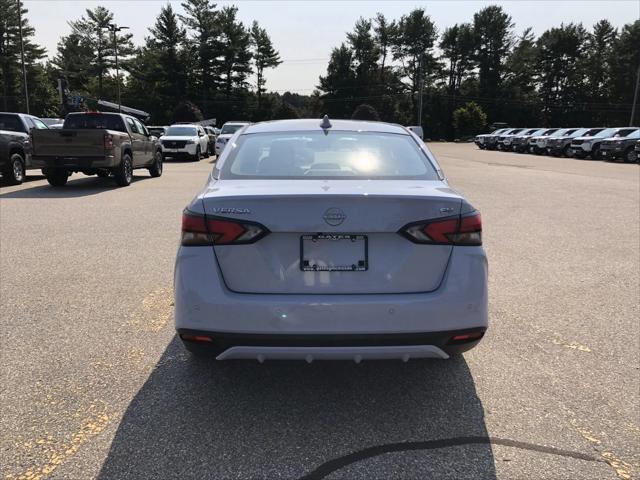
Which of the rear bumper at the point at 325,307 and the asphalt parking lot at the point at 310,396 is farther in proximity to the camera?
the rear bumper at the point at 325,307

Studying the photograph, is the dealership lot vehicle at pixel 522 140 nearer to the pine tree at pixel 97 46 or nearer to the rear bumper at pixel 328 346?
the rear bumper at pixel 328 346

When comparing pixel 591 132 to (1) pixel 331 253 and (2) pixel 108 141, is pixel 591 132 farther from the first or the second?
(1) pixel 331 253

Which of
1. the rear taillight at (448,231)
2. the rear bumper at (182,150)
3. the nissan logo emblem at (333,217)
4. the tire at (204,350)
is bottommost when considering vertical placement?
the tire at (204,350)

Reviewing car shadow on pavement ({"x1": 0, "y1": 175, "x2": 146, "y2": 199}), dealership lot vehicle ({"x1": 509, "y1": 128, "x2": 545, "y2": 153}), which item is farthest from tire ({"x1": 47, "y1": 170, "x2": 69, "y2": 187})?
dealership lot vehicle ({"x1": 509, "y1": 128, "x2": 545, "y2": 153})

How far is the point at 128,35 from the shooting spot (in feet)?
284

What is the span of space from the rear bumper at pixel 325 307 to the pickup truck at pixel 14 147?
12.7 m

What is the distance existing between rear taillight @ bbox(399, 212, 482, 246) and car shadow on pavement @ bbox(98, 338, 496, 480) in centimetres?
102

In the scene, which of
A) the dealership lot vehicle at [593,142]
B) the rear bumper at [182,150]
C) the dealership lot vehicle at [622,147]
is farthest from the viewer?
the dealership lot vehicle at [593,142]

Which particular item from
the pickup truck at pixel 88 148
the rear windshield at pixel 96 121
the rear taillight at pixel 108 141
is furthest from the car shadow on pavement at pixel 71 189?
the rear windshield at pixel 96 121

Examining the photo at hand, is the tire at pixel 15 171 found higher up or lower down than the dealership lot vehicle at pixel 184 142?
lower down

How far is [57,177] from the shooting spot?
14367 millimetres

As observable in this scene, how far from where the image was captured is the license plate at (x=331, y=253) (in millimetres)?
2838

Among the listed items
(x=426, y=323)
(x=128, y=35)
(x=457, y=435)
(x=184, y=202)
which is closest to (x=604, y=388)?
(x=457, y=435)

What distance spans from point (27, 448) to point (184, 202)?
932 cm
